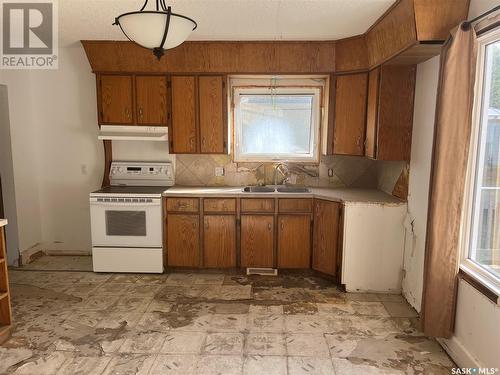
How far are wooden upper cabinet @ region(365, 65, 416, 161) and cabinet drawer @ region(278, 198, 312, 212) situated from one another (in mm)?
868

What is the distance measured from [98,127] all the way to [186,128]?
1115 millimetres

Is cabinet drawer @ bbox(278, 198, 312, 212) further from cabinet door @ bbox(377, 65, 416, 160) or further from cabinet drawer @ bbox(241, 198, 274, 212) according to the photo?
cabinet door @ bbox(377, 65, 416, 160)

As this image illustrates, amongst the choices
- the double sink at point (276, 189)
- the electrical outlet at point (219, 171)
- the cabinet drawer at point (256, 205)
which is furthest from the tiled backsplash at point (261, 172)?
the cabinet drawer at point (256, 205)

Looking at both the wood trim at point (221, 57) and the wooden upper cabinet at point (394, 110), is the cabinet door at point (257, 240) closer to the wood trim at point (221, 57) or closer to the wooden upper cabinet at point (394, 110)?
the wooden upper cabinet at point (394, 110)

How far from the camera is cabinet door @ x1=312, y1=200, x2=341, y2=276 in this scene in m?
3.65

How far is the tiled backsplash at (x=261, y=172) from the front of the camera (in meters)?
4.29

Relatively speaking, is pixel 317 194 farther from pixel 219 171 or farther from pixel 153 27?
pixel 153 27

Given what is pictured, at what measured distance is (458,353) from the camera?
2406mm

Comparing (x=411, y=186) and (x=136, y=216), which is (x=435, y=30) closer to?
(x=411, y=186)

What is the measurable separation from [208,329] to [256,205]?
143cm

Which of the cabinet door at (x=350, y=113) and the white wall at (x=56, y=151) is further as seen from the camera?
the white wall at (x=56, y=151)

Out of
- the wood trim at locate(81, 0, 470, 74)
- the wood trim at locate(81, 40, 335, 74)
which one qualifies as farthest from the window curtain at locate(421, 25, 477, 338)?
the wood trim at locate(81, 40, 335, 74)

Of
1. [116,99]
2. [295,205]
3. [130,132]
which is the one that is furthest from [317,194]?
[116,99]

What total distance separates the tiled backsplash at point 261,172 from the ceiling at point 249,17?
4.51ft
